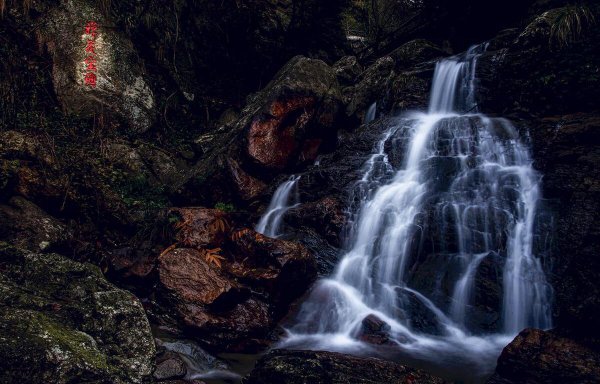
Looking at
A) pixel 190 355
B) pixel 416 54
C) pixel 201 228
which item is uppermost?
pixel 416 54

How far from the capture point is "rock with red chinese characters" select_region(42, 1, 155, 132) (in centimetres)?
938

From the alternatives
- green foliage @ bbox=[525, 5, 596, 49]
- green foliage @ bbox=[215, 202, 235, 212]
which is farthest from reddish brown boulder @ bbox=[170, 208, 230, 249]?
green foliage @ bbox=[525, 5, 596, 49]

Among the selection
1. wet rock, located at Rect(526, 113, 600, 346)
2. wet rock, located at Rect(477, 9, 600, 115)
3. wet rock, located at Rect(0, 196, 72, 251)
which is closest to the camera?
wet rock, located at Rect(526, 113, 600, 346)

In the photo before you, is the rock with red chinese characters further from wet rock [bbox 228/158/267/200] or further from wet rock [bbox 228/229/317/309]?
wet rock [bbox 228/229/317/309]

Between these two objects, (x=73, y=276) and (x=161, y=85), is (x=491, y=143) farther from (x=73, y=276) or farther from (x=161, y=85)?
(x=161, y=85)

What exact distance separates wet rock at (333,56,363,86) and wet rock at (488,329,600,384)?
951cm

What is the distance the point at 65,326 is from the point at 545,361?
189 inches

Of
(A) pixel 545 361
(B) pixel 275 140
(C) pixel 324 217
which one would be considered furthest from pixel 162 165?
(A) pixel 545 361

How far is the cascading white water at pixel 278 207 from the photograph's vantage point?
810 centimetres

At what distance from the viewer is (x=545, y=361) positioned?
13.4 feet

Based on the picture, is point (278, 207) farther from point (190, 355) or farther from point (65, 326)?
point (65, 326)

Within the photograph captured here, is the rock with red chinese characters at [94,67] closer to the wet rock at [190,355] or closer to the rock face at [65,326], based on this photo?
the rock face at [65,326]

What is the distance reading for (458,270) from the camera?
19.9 ft

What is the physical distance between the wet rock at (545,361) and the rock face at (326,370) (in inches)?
32.6
